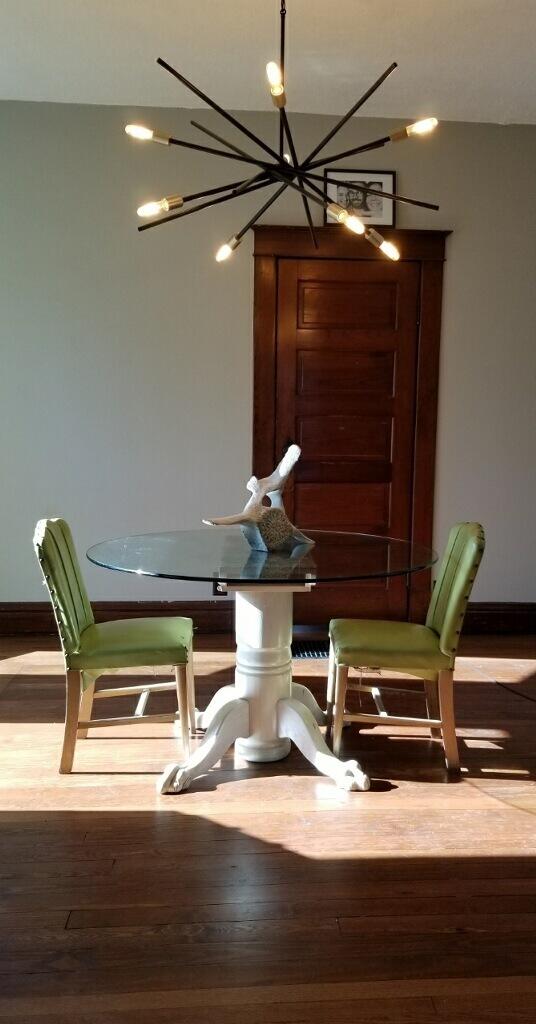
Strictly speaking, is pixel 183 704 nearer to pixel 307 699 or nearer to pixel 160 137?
pixel 307 699

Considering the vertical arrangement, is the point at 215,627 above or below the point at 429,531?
below

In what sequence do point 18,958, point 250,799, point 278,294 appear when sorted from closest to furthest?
point 18,958 < point 250,799 < point 278,294

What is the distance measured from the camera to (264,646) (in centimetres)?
244

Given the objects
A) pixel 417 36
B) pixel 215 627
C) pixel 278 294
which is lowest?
pixel 215 627

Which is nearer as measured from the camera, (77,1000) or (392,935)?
(77,1000)

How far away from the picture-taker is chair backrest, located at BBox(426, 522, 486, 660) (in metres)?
2.28

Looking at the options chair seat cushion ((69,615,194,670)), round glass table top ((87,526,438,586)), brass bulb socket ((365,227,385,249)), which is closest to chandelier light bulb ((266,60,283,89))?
brass bulb socket ((365,227,385,249))

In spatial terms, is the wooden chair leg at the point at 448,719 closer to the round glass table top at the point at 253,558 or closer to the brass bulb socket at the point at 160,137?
the round glass table top at the point at 253,558

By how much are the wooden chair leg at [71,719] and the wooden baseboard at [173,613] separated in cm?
164

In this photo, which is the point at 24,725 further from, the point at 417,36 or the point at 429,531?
the point at 417,36

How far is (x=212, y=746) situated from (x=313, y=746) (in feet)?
1.09

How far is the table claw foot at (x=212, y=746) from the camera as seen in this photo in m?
2.26

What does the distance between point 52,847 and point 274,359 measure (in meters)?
2.73

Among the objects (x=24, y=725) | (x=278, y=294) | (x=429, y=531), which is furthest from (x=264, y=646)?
(x=278, y=294)
